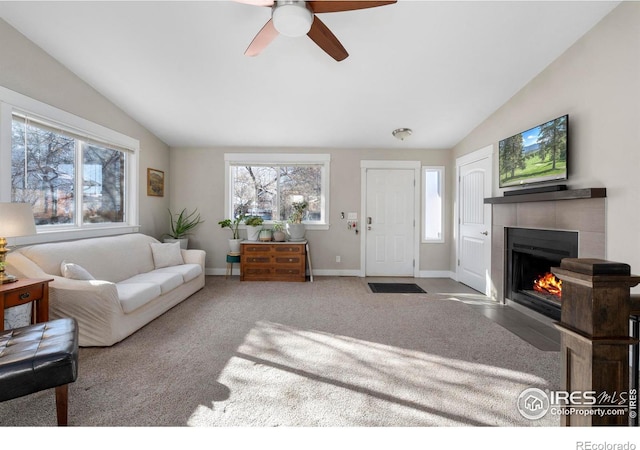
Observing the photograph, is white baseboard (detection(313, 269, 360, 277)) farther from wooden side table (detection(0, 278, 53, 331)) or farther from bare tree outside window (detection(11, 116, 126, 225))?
wooden side table (detection(0, 278, 53, 331))

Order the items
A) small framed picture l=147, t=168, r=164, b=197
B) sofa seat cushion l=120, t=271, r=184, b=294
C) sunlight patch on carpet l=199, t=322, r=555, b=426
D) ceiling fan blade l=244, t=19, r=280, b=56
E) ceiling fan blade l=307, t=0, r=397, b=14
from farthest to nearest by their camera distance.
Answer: small framed picture l=147, t=168, r=164, b=197
sofa seat cushion l=120, t=271, r=184, b=294
ceiling fan blade l=244, t=19, r=280, b=56
ceiling fan blade l=307, t=0, r=397, b=14
sunlight patch on carpet l=199, t=322, r=555, b=426

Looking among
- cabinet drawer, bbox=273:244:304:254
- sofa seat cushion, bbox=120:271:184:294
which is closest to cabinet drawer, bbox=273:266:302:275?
cabinet drawer, bbox=273:244:304:254

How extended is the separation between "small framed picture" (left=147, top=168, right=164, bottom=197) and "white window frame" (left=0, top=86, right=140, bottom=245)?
321mm

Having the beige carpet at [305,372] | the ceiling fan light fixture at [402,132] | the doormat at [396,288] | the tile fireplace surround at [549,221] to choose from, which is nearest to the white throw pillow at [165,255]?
the beige carpet at [305,372]

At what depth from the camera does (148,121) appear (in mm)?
4469

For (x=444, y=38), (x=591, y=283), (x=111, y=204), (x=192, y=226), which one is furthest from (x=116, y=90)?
(x=591, y=283)

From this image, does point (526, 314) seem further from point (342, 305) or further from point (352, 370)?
point (352, 370)

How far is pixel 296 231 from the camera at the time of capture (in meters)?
5.18

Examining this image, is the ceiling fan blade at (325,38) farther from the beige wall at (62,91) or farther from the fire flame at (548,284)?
the fire flame at (548,284)

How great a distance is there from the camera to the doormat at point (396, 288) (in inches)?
173

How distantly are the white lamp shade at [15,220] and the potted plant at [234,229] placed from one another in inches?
117

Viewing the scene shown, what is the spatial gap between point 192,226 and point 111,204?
1.41 meters

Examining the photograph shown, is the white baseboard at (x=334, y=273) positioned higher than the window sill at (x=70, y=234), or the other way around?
the window sill at (x=70, y=234)

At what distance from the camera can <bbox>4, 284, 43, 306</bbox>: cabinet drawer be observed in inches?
81.3
